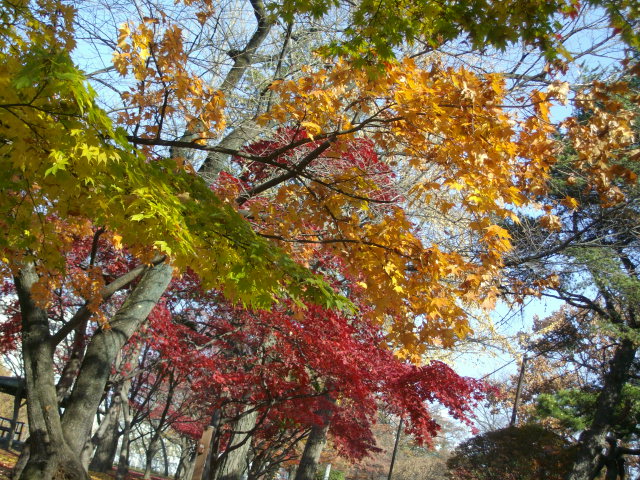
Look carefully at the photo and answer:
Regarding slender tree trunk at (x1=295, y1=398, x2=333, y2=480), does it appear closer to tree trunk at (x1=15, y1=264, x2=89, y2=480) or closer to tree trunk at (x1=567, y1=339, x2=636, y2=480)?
tree trunk at (x1=567, y1=339, x2=636, y2=480)

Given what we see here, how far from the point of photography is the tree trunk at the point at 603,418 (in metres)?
13.4

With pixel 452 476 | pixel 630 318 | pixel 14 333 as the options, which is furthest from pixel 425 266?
pixel 452 476

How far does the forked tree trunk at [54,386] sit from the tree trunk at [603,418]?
12240 mm

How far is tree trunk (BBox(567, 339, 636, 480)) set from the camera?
1336cm

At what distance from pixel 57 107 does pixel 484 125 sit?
3.13 m

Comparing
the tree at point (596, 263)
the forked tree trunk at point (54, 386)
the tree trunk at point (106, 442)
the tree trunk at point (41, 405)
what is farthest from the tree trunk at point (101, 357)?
the tree trunk at point (106, 442)

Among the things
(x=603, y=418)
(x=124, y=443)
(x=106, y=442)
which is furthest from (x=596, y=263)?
(x=106, y=442)

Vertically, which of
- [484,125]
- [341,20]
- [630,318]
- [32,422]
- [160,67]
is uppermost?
[341,20]

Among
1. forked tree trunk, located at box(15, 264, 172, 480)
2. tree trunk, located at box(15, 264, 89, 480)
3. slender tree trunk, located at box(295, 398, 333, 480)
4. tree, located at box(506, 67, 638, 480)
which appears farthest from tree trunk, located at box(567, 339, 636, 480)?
tree trunk, located at box(15, 264, 89, 480)

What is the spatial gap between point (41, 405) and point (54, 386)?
0.27 m

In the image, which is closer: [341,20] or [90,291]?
[90,291]

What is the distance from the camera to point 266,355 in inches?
385

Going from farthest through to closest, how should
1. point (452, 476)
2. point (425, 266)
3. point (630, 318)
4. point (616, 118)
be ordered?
point (452, 476) < point (630, 318) < point (425, 266) < point (616, 118)

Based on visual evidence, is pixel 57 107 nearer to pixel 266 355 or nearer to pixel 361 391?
pixel 361 391
